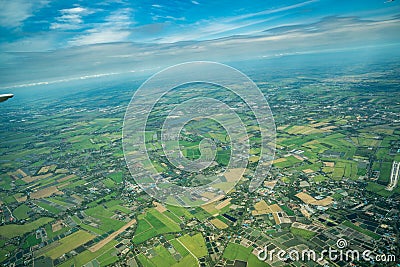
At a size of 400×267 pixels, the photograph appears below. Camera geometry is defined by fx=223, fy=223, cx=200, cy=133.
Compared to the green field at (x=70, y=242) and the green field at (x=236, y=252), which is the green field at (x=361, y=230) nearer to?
the green field at (x=236, y=252)

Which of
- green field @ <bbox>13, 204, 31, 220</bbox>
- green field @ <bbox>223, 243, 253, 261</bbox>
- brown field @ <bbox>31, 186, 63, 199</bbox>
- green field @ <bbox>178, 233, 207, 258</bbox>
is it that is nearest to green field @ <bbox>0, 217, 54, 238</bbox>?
green field @ <bbox>13, 204, 31, 220</bbox>

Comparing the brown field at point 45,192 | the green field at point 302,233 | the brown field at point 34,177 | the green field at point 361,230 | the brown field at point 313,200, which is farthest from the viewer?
the brown field at point 34,177

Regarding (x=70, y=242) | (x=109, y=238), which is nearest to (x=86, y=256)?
(x=109, y=238)

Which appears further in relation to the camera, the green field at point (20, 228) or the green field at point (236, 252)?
the green field at point (20, 228)

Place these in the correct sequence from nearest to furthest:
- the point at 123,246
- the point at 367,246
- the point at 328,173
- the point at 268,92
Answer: the point at 367,246 → the point at 123,246 → the point at 328,173 → the point at 268,92

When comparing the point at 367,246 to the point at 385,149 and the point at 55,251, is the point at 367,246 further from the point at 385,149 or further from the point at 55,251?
the point at 55,251

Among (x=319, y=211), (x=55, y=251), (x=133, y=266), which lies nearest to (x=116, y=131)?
(x=55, y=251)

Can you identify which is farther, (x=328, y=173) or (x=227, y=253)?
(x=328, y=173)

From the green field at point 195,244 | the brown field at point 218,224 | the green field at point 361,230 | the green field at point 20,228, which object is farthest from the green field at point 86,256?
the green field at point 361,230

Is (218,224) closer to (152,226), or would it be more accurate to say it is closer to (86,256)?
(152,226)
